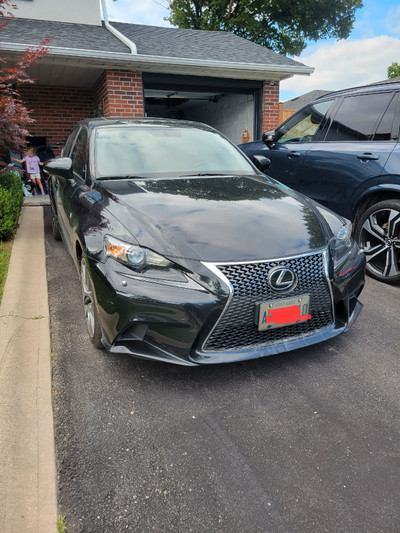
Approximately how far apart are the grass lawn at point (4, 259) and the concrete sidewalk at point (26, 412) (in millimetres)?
58

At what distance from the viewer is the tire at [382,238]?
3.86 metres

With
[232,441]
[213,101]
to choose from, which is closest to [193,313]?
[232,441]

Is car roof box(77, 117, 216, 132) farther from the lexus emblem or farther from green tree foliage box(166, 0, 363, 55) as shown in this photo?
green tree foliage box(166, 0, 363, 55)

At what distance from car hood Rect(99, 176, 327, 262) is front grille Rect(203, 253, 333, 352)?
64 millimetres

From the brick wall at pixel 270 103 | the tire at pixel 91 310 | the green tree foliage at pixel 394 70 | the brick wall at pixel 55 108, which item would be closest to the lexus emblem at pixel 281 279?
the tire at pixel 91 310

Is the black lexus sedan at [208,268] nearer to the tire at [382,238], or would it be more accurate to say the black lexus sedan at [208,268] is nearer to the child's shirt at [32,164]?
the tire at [382,238]

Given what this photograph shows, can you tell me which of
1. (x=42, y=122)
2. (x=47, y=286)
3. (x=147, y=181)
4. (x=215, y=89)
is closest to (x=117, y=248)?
(x=147, y=181)

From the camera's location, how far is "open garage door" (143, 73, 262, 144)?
9.06 metres

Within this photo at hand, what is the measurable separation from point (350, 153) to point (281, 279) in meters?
2.58

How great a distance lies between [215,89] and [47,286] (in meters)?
7.33

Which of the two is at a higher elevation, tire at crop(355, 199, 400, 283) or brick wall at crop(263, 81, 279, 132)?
brick wall at crop(263, 81, 279, 132)

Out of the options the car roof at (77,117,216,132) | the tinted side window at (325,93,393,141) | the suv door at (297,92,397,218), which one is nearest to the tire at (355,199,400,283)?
the suv door at (297,92,397,218)

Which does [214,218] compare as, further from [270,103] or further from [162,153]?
[270,103]

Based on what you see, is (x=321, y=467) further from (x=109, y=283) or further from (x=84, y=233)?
(x=84, y=233)
